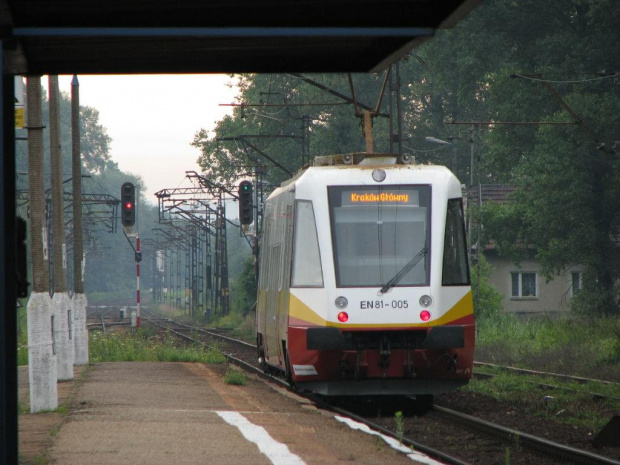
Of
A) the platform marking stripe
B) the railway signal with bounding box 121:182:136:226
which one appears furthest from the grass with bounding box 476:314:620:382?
the railway signal with bounding box 121:182:136:226

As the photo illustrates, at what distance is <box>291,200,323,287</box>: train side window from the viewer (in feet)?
51.2

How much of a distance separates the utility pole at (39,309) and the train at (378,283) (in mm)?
3211

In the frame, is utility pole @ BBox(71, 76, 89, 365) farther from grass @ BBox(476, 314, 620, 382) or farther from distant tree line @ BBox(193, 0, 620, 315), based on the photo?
grass @ BBox(476, 314, 620, 382)

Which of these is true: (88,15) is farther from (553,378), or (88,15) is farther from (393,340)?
(553,378)

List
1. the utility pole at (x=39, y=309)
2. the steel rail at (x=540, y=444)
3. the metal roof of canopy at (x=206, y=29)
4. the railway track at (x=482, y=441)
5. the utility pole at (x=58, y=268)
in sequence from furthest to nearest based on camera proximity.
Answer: the utility pole at (x=58, y=268) → the utility pole at (x=39, y=309) → the railway track at (x=482, y=441) → the steel rail at (x=540, y=444) → the metal roof of canopy at (x=206, y=29)

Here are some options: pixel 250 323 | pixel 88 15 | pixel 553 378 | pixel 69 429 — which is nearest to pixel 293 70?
pixel 88 15

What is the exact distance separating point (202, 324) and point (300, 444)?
198 feet

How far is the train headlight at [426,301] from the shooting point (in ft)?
50.3

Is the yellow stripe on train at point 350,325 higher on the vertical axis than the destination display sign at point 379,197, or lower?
lower

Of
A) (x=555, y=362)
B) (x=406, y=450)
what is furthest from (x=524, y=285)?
(x=406, y=450)

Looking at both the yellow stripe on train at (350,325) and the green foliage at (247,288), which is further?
the green foliage at (247,288)

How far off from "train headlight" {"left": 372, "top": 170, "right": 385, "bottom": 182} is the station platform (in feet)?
10.7

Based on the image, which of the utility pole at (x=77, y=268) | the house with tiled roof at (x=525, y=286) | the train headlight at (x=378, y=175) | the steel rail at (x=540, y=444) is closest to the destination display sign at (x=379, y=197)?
the train headlight at (x=378, y=175)

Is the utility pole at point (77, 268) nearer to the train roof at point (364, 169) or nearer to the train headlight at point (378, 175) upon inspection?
the train roof at point (364, 169)
